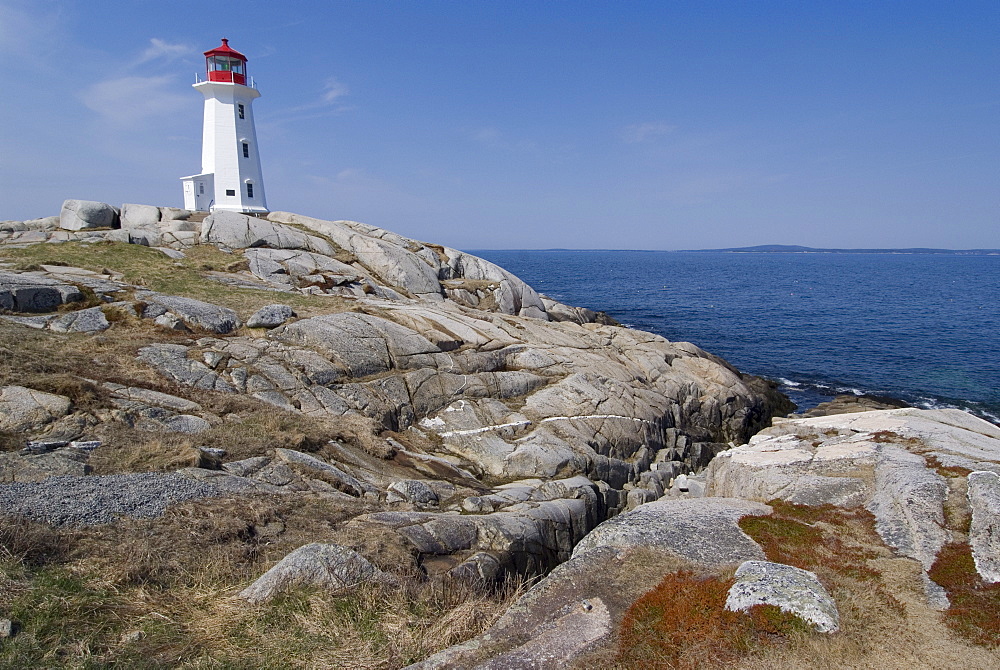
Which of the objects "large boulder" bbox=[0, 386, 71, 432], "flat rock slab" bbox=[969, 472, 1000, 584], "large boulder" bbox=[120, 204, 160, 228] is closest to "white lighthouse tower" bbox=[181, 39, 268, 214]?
"large boulder" bbox=[120, 204, 160, 228]

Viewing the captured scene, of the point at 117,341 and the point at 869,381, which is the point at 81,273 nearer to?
the point at 117,341

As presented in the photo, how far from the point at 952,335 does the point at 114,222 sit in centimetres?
8544

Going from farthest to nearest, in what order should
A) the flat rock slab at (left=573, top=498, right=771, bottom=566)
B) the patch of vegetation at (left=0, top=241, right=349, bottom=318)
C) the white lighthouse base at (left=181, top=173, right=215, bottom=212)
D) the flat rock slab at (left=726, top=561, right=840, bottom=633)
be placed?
the white lighthouse base at (left=181, top=173, right=215, bottom=212) → the patch of vegetation at (left=0, top=241, right=349, bottom=318) → the flat rock slab at (left=573, top=498, right=771, bottom=566) → the flat rock slab at (left=726, top=561, right=840, bottom=633)

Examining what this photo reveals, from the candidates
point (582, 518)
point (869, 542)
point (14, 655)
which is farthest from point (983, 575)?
point (14, 655)

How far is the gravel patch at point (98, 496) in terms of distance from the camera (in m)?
10.8

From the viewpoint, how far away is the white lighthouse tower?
50537 mm

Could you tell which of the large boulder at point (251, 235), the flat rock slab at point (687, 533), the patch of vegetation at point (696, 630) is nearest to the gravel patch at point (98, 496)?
the flat rock slab at point (687, 533)

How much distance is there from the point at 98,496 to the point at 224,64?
51.0 metres

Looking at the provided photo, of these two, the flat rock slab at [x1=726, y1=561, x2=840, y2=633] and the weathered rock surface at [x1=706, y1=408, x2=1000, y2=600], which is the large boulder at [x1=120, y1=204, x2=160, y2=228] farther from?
the flat rock slab at [x1=726, y1=561, x2=840, y2=633]

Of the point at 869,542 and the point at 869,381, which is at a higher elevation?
the point at 869,542

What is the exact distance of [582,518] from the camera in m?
18.8

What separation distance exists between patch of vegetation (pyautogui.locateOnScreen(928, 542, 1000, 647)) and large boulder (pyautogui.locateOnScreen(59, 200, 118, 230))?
1944 inches

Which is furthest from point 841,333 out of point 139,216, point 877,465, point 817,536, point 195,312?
point 139,216

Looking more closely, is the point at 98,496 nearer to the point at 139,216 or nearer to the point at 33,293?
the point at 33,293
